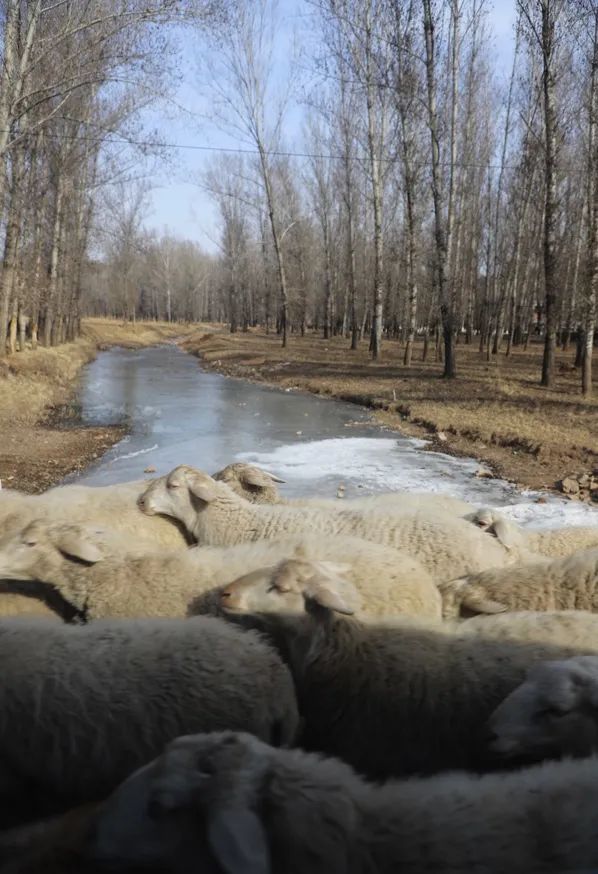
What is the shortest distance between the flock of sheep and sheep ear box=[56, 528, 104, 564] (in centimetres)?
3

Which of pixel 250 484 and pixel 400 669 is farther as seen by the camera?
pixel 250 484

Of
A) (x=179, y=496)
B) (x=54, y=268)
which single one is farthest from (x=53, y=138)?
(x=179, y=496)

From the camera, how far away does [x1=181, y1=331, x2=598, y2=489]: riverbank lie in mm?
10492

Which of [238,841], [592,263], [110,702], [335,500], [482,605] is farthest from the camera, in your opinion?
[592,263]

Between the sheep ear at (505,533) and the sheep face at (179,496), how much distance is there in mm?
2218

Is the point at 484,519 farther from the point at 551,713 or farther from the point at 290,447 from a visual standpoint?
the point at 290,447

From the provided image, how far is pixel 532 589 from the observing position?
3951 mm

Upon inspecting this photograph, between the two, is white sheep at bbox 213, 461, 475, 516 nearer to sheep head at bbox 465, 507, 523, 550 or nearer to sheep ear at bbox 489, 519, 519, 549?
sheep head at bbox 465, 507, 523, 550

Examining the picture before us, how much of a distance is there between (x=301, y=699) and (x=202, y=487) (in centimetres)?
270

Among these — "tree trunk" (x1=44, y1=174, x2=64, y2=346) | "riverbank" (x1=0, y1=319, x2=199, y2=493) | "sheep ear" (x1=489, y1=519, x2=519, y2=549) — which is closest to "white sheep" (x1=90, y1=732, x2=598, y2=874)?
"sheep ear" (x1=489, y1=519, x2=519, y2=549)

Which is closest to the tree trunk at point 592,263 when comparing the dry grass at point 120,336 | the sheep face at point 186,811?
the sheep face at point 186,811

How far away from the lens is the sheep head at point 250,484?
21.9ft

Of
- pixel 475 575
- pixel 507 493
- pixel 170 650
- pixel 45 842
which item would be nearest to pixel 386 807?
pixel 45 842

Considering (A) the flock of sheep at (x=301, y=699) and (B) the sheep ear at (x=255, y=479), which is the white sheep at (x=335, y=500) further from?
(A) the flock of sheep at (x=301, y=699)
